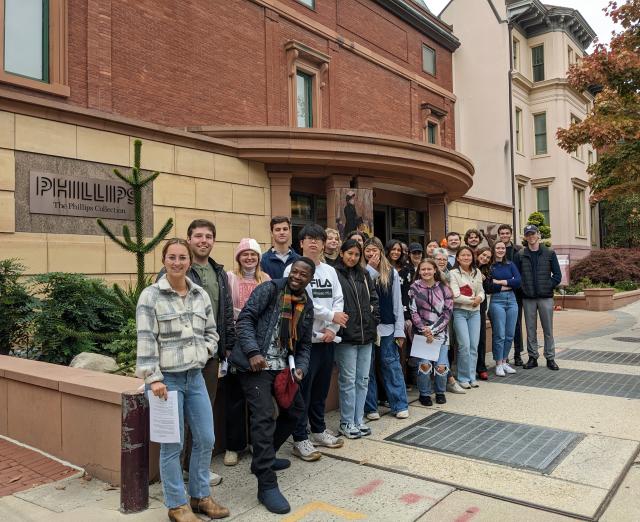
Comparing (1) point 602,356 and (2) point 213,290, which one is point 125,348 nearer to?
(2) point 213,290

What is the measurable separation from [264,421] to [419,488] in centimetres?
126

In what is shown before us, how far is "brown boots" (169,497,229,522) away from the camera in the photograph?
11.3 ft

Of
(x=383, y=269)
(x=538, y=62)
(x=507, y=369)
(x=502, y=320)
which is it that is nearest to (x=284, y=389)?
(x=383, y=269)

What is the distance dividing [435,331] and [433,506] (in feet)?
8.76

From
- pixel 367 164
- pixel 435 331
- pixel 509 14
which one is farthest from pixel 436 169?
pixel 509 14

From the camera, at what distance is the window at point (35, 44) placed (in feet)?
32.7

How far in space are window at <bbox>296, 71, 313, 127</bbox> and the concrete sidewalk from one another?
496 inches

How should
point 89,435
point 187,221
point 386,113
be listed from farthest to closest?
point 386,113, point 187,221, point 89,435

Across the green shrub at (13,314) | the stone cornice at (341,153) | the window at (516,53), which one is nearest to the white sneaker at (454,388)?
the green shrub at (13,314)

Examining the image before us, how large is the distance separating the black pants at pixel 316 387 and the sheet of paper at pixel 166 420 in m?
1.41

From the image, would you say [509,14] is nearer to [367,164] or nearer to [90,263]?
[367,164]

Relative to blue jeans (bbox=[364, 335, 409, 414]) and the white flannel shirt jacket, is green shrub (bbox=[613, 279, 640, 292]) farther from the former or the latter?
the white flannel shirt jacket

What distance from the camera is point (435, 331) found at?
20.2 ft

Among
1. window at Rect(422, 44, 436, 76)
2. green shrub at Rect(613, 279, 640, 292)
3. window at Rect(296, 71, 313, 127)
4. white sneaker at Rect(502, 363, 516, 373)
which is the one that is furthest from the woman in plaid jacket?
green shrub at Rect(613, 279, 640, 292)
